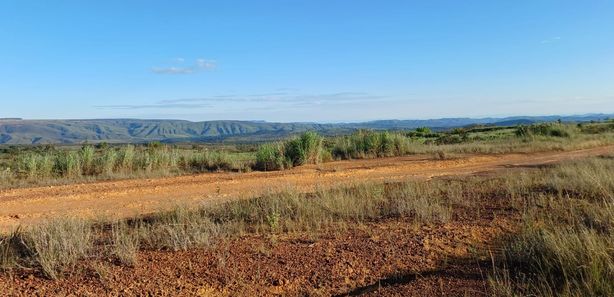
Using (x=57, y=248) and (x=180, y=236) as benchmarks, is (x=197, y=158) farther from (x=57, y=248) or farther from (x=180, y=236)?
(x=57, y=248)

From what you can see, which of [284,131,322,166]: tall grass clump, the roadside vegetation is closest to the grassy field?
[284,131,322,166]: tall grass clump

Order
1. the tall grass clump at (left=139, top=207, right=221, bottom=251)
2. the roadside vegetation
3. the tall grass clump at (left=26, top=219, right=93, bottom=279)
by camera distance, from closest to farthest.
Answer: the tall grass clump at (left=26, top=219, right=93, bottom=279), the tall grass clump at (left=139, top=207, right=221, bottom=251), the roadside vegetation

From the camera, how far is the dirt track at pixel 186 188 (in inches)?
410

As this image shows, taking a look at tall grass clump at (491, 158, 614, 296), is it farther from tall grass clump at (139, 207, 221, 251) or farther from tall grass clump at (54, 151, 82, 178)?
tall grass clump at (54, 151, 82, 178)

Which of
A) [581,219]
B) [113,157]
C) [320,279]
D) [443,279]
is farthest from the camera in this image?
[113,157]

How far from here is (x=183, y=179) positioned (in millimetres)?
15164

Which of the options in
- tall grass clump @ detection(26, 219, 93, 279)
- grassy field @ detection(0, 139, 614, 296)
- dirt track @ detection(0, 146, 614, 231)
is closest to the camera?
grassy field @ detection(0, 139, 614, 296)

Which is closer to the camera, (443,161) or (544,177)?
(544,177)

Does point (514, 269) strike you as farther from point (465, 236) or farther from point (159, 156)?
point (159, 156)

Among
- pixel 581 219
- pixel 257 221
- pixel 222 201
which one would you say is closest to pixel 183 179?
pixel 222 201

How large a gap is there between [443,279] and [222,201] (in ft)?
20.0

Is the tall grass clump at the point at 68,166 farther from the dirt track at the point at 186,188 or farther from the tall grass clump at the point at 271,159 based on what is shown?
the tall grass clump at the point at 271,159

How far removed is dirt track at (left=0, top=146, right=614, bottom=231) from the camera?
1043 cm

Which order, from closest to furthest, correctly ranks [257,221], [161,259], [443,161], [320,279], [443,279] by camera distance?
[443,279]
[320,279]
[161,259]
[257,221]
[443,161]
